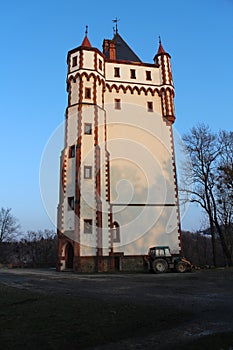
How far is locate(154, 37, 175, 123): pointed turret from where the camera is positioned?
34.0m

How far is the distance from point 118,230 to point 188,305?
19.6 meters

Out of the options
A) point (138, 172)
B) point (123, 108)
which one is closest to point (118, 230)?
point (138, 172)

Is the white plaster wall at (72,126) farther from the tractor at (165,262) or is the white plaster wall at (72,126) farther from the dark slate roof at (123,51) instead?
the tractor at (165,262)

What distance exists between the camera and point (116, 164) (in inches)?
1224

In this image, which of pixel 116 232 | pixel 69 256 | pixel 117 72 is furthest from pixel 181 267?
pixel 117 72

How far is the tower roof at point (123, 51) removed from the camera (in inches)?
1478

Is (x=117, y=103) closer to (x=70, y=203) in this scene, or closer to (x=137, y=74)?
(x=137, y=74)

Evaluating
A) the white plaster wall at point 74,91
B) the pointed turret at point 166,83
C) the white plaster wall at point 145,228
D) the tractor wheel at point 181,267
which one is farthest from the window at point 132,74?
the tractor wheel at point 181,267

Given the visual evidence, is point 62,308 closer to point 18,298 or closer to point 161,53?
point 18,298

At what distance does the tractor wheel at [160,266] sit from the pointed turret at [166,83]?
18.1 metres

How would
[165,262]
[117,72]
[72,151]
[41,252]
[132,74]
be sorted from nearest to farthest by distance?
[165,262]
[72,151]
[117,72]
[132,74]
[41,252]

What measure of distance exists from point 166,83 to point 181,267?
22.5 m

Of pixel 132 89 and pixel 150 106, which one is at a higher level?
pixel 132 89

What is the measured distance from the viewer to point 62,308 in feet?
28.3
